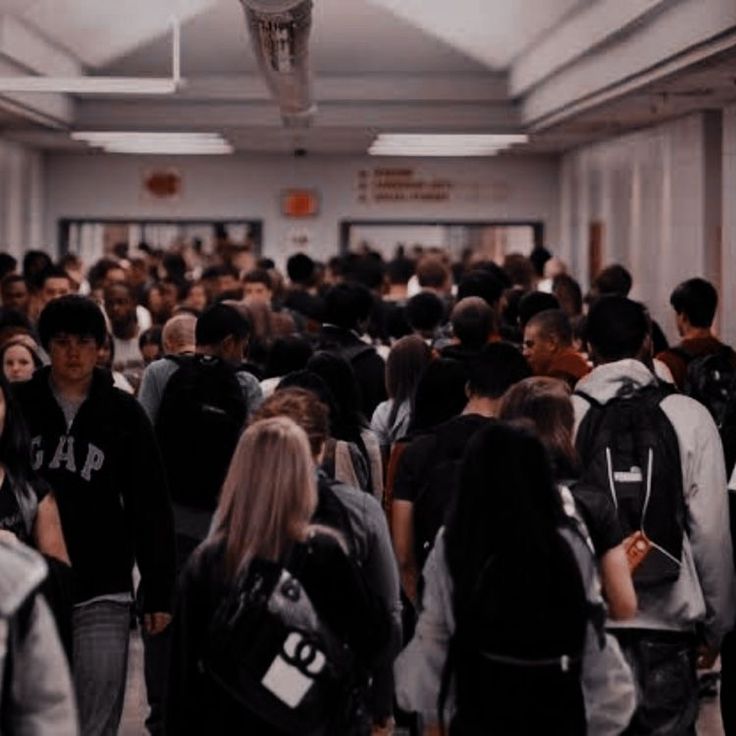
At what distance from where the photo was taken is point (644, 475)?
6.10 m

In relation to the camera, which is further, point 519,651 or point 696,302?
point 696,302

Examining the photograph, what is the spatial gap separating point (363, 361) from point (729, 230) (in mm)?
5556

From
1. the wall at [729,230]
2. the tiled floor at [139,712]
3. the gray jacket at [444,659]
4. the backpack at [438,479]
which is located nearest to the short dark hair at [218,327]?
the tiled floor at [139,712]

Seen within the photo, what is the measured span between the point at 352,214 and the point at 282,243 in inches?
34.2

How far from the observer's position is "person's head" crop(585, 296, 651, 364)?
6.42m

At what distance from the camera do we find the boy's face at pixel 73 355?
614 centimetres

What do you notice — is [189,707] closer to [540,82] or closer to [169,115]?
[540,82]

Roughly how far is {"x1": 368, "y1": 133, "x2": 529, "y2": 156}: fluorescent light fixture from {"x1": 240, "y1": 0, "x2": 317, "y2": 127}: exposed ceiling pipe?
4353mm

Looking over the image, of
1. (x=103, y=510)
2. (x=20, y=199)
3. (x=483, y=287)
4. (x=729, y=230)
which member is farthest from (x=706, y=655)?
(x=20, y=199)

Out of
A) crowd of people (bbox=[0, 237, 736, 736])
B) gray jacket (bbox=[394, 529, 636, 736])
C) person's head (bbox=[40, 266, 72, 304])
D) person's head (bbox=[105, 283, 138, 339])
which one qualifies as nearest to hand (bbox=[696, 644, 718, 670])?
crowd of people (bbox=[0, 237, 736, 736])

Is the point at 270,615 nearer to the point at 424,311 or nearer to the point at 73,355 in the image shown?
the point at 73,355

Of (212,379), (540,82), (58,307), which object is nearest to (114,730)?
(58,307)

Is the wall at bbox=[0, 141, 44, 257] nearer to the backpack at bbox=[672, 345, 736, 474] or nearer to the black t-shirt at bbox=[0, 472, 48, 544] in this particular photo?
the backpack at bbox=[672, 345, 736, 474]

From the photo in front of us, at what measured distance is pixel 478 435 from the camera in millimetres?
4672
